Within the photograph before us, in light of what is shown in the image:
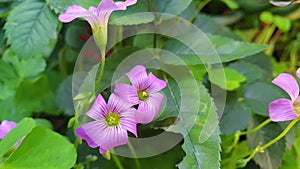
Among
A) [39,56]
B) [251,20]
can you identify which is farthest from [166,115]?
[251,20]

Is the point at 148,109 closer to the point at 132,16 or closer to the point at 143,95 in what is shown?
the point at 143,95

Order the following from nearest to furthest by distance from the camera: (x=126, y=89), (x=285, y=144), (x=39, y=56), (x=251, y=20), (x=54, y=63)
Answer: (x=126, y=89) < (x=285, y=144) < (x=39, y=56) < (x=54, y=63) < (x=251, y=20)

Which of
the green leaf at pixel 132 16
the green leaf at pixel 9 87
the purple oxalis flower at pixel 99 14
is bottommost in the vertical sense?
the green leaf at pixel 9 87

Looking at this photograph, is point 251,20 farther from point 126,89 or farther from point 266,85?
point 126,89

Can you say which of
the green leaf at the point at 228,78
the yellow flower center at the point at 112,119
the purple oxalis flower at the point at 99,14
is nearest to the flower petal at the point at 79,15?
the purple oxalis flower at the point at 99,14

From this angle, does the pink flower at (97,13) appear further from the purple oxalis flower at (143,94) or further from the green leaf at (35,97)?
the green leaf at (35,97)

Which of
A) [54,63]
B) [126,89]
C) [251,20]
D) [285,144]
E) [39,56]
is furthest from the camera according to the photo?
[251,20]
